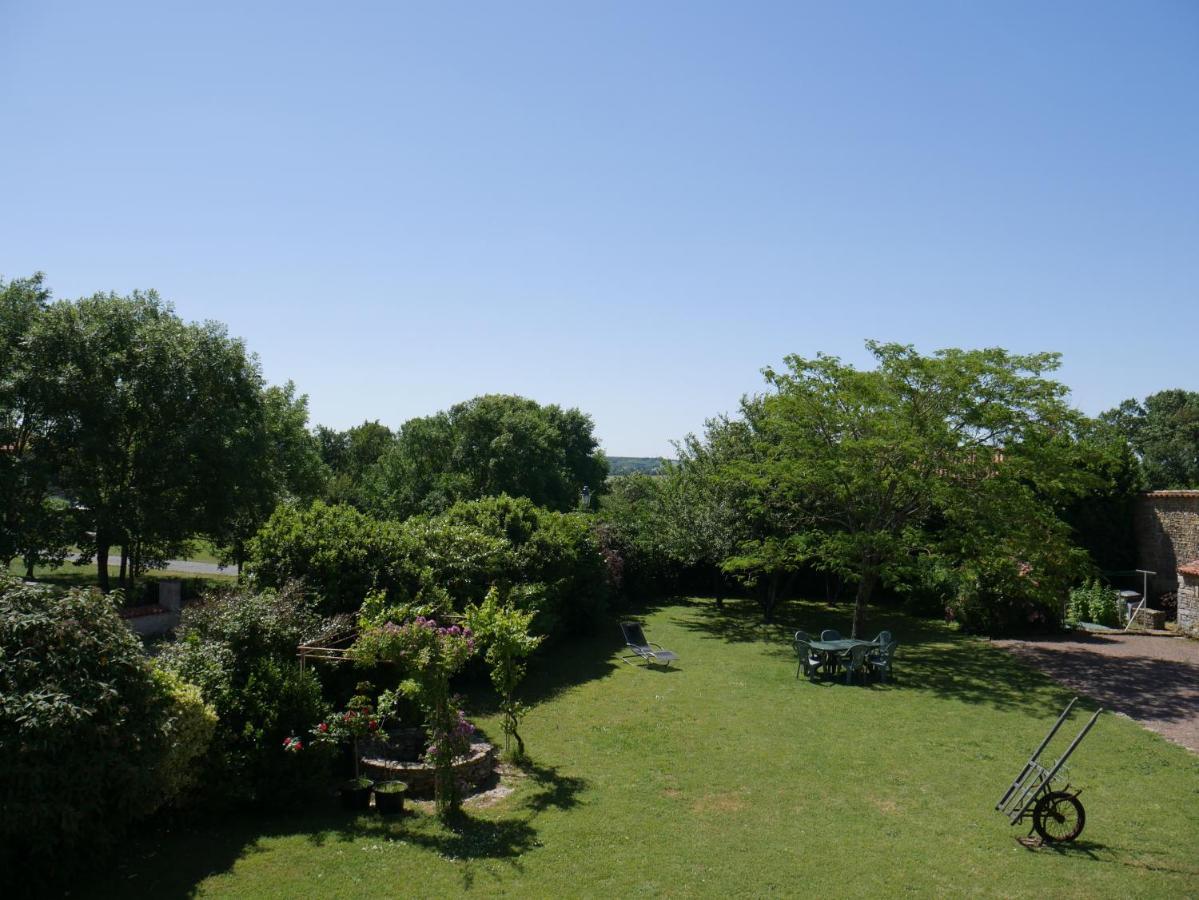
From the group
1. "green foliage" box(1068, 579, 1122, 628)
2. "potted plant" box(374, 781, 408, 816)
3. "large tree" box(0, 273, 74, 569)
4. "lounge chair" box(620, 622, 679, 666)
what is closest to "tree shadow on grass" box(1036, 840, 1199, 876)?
"potted plant" box(374, 781, 408, 816)

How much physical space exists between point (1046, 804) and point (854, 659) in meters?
7.97

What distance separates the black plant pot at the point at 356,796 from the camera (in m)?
9.64

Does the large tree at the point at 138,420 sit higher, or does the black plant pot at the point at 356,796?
the large tree at the point at 138,420

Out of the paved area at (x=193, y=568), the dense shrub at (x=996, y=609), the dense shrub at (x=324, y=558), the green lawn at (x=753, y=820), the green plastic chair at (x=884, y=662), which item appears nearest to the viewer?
the green lawn at (x=753, y=820)

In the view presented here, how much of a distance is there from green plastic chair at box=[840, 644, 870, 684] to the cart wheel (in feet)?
24.7

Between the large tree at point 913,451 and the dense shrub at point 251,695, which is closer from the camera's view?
the dense shrub at point 251,695

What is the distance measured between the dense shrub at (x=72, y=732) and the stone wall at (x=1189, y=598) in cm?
2439

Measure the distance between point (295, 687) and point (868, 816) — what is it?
7430mm

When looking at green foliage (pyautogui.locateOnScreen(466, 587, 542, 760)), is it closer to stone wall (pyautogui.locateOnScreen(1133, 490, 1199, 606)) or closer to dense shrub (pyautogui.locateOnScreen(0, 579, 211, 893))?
dense shrub (pyautogui.locateOnScreen(0, 579, 211, 893))

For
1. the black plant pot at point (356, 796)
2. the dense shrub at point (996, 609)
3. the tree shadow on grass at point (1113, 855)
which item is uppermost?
the dense shrub at point (996, 609)

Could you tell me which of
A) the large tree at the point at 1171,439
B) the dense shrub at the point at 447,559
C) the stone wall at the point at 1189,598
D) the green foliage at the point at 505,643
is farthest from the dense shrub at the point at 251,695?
the large tree at the point at 1171,439

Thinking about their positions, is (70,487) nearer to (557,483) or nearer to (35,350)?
(35,350)

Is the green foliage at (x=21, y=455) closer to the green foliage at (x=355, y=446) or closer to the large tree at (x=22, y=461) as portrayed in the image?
the large tree at (x=22, y=461)

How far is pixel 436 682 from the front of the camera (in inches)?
376
